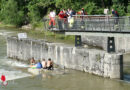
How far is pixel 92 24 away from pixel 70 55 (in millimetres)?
3918

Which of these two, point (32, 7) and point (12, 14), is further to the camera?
point (12, 14)

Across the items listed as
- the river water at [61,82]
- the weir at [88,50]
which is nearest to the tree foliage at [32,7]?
the weir at [88,50]

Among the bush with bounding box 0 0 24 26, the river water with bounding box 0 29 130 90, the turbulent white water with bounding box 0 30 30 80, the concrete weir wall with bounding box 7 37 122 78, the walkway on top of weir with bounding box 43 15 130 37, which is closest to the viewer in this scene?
the river water with bounding box 0 29 130 90

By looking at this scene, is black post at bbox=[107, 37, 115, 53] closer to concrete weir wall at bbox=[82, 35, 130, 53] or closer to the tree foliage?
concrete weir wall at bbox=[82, 35, 130, 53]

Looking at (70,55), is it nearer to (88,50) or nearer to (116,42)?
(88,50)

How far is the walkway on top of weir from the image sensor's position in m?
24.3

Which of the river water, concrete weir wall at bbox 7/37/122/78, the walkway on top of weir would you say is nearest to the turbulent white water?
the river water

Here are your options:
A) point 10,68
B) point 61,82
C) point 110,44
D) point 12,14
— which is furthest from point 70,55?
point 12,14

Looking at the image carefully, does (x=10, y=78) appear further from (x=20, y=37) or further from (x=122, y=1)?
(x=122, y=1)

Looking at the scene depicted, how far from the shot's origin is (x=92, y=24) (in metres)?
26.0

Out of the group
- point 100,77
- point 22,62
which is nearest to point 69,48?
point 100,77

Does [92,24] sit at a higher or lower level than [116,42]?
higher

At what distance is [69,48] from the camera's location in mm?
28328

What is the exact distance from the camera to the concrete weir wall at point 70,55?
24.5 metres
